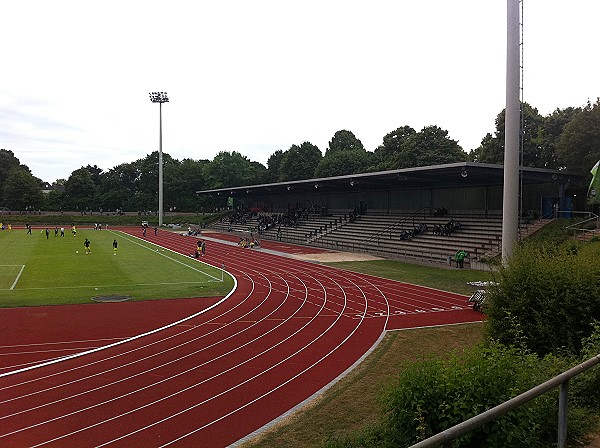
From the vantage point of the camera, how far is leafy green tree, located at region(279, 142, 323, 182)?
307ft

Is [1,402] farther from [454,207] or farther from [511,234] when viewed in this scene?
[454,207]

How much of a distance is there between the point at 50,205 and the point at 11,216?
45.6ft

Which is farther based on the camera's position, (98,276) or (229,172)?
(229,172)

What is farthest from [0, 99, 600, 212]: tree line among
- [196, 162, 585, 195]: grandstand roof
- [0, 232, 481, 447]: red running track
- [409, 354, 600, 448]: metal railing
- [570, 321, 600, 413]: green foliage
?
[409, 354, 600, 448]: metal railing

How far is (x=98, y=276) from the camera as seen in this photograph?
92.7ft

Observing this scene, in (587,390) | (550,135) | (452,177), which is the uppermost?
(550,135)

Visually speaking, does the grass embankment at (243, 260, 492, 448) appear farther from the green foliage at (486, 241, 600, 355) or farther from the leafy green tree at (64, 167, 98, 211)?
the leafy green tree at (64, 167, 98, 211)

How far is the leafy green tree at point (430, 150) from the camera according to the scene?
202ft

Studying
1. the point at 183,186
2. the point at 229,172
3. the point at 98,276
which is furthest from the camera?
the point at 183,186

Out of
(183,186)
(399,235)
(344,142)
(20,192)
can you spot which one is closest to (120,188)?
(183,186)

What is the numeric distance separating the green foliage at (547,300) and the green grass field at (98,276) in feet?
49.6

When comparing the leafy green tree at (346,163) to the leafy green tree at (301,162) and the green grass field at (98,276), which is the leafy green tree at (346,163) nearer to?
the leafy green tree at (301,162)

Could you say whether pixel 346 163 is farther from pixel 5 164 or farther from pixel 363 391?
pixel 5 164

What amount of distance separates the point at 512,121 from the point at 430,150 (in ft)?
133
